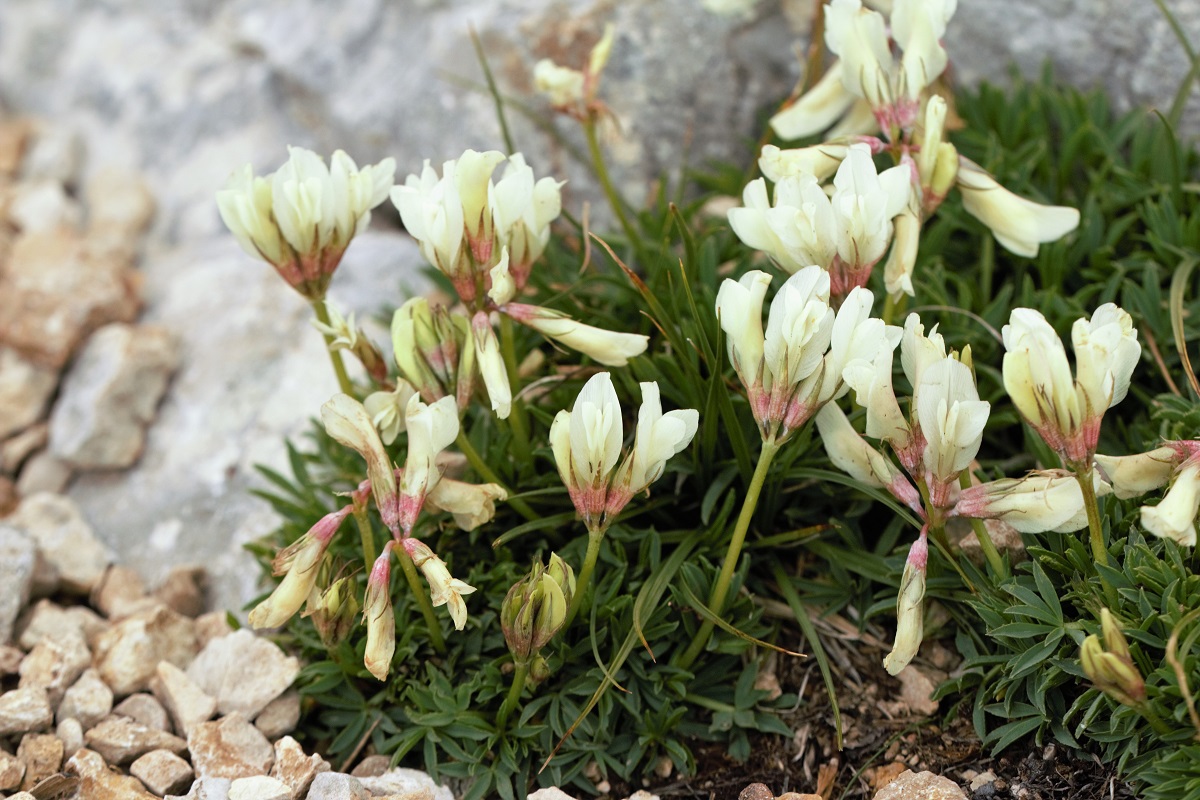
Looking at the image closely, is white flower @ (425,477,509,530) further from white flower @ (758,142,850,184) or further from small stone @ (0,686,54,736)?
small stone @ (0,686,54,736)

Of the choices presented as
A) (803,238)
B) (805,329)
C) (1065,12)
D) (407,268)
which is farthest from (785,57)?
(805,329)

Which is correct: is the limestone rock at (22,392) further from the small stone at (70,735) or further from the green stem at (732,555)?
the green stem at (732,555)

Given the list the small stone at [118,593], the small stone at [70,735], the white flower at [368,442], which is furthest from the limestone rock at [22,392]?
the white flower at [368,442]

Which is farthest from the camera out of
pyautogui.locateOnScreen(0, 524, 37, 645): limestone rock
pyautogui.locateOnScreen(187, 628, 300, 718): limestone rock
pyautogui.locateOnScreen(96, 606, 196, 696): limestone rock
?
pyautogui.locateOnScreen(0, 524, 37, 645): limestone rock

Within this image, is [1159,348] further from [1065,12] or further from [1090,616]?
[1065,12]

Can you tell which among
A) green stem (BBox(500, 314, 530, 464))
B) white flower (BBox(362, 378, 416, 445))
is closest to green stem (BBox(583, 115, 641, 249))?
green stem (BBox(500, 314, 530, 464))

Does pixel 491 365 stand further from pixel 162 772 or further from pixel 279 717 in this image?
pixel 162 772
